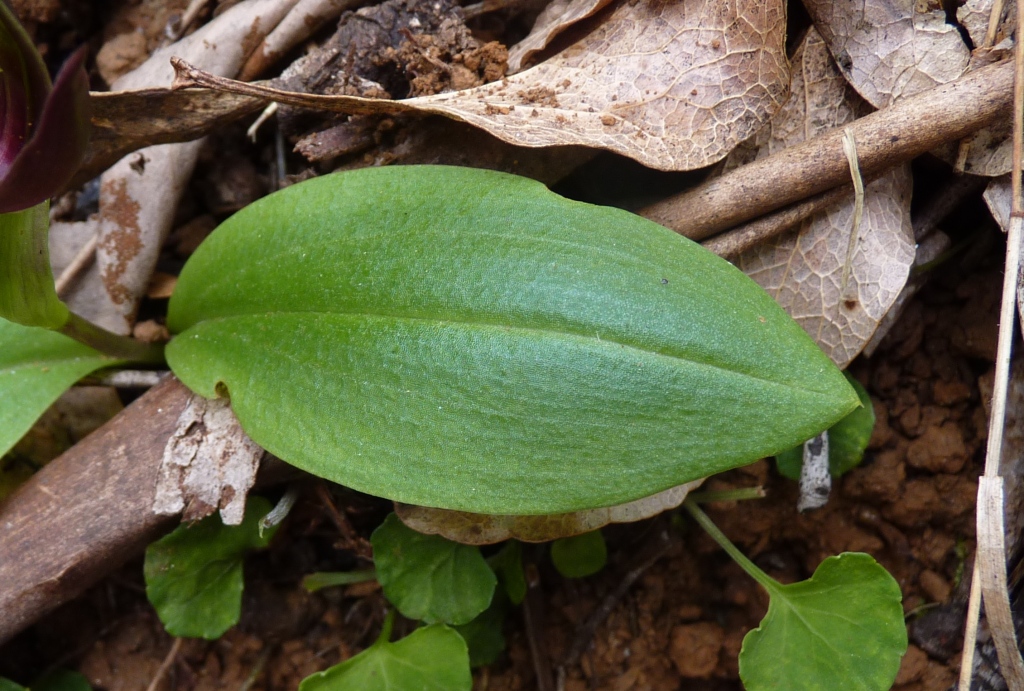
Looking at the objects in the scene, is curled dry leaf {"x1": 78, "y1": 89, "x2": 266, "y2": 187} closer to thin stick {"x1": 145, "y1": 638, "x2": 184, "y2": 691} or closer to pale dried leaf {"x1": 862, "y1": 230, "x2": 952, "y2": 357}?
thin stick {"x1": 145, "y1": 638, "x2": 184, "y2": 691}

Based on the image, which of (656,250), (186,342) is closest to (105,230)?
(186,342)

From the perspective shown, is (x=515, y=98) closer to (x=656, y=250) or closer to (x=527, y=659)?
(x=656, y=250)

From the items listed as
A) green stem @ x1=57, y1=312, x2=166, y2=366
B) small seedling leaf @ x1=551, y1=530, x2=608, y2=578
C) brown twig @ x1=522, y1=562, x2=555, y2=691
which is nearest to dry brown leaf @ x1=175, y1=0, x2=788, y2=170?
green stem @ x1=57, y1=312, x2=166, y2=366

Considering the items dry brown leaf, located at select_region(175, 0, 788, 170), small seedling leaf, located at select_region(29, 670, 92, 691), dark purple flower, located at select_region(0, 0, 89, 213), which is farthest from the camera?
small seedling leaf, located at select_region(29, 670, 92, 691)

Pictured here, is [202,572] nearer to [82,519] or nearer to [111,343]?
[82,519]

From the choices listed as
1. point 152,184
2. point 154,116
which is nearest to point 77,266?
point 152,184

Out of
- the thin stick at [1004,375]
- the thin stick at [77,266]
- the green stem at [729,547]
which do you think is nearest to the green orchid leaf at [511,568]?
the green stem at [729,547]

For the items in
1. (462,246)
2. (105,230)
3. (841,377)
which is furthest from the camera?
(105,230)

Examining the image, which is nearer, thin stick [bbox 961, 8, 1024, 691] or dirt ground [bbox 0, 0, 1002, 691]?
thin stick [bbox 961, 8, 1024, 691]
